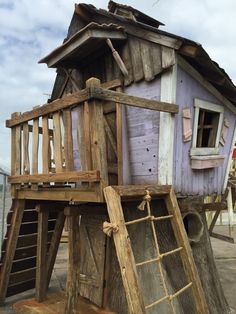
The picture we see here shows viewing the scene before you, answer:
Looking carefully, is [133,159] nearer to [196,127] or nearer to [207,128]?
[196,127]

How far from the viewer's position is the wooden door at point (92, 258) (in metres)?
5.74

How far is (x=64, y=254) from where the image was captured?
11.7m

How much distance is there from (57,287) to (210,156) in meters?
4.71

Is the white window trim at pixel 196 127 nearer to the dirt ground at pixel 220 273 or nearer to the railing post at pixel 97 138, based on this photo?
the railing post at pixel 97 138

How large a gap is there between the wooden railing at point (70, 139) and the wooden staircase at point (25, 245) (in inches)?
22.6

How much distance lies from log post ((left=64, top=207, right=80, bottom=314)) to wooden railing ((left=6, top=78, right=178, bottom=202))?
0.64 m

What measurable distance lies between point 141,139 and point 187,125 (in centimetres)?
77

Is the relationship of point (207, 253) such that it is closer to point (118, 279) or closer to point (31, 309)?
point (118, 279)

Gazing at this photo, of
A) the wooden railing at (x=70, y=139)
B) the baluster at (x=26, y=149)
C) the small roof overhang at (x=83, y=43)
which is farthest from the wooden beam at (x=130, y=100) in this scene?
the baluster at (x=26, y=149)

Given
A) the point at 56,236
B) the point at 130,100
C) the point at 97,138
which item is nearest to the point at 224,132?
the point at 130,100

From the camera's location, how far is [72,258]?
5.14 meters

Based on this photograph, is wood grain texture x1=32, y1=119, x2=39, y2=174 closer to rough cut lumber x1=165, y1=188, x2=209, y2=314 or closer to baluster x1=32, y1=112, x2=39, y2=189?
baluster x1=32, y1=112, x2=39, y2=189

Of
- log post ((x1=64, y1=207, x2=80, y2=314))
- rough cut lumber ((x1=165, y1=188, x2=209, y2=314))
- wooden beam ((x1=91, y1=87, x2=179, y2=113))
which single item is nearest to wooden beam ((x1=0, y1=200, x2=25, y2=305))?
log post ((x1=64, y1=207, x2=80, y2=314))

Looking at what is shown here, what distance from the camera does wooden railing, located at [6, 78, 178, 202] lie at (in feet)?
13.7
